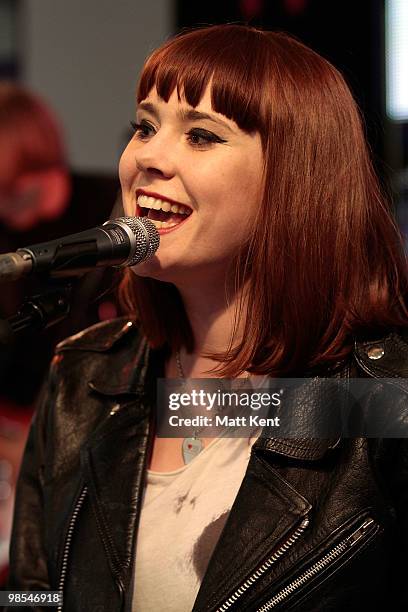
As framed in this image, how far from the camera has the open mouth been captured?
4.45ft

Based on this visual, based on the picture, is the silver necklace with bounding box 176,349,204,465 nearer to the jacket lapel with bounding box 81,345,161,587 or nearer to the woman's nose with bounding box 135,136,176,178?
the jacket lapel with bounding box 81,345,161,587

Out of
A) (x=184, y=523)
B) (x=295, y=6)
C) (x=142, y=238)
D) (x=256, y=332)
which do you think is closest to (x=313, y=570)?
(x=184, y=523)

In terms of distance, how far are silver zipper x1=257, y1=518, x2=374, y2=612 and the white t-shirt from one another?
0.39 ft

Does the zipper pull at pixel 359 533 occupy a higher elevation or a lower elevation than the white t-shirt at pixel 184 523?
higher

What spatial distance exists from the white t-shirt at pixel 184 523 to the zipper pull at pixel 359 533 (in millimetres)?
190

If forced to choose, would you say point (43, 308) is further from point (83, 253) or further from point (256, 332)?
point (256, 332)

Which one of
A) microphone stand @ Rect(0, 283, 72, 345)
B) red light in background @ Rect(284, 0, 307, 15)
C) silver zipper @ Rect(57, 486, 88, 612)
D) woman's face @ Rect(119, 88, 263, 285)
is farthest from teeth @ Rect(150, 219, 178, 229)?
red light in background @ Rect(284, 0, 307, 15)

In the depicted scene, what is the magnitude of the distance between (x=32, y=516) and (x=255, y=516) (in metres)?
0.49

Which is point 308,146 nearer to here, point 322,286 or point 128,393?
point 322,286

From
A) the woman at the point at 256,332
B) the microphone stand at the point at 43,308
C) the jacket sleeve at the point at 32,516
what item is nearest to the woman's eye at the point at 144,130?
the woman at the point at 256,332

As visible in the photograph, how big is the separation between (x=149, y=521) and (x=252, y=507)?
19 centimetres

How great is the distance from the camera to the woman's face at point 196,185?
1.33 m

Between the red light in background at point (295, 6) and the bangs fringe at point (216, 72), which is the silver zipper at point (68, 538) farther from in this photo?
the red light in background at point (295, 6)

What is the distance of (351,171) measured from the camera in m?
1.38
